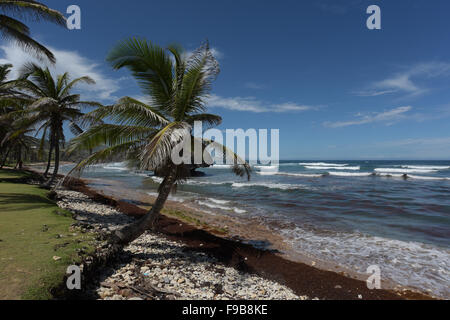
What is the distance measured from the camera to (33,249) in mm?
4312

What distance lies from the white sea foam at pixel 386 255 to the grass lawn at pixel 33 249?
24.7 ft

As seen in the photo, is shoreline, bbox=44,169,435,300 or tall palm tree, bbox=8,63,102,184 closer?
shoreline, bbox=44,169,435,300

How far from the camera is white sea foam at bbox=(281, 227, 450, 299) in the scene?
6.26 metres

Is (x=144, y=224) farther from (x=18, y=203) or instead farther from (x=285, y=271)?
(x=18, y=203)

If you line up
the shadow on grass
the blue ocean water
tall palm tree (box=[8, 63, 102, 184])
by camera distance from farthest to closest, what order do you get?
tall palm tree (box=[8, 63, 102, 184]) → the shadow on grass → the blue ocean water

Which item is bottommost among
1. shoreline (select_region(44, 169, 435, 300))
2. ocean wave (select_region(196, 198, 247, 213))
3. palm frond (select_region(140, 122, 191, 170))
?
ocean wave (select_region(196, 198, 247, 213))

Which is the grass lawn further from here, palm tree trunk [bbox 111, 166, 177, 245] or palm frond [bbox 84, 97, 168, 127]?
palm frond [bbox 84, 97, 168, 127]

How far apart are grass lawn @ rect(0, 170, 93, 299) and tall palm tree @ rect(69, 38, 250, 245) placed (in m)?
1.24

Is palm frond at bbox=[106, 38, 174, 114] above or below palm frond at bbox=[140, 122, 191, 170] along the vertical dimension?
above

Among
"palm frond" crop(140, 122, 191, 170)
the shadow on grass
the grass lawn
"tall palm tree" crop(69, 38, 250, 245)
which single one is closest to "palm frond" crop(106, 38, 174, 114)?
"tall palm tree" crop(69, 38, 250, 245)

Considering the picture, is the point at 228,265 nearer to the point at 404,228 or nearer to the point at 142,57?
the point at 142,57

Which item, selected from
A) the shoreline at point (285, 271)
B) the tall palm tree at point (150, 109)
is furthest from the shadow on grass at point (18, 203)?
the tall palm tree at point (150, 109)

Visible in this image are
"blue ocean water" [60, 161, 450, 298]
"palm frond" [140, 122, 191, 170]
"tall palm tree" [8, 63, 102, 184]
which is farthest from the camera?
"tall palm tree" [8, 63, 102, 184]
